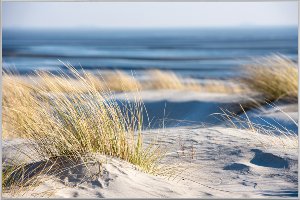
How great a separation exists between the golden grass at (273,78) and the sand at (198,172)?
73.7 inches

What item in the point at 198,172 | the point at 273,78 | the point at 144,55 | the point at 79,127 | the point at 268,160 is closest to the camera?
the point at 79,127

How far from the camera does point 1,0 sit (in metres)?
3.49

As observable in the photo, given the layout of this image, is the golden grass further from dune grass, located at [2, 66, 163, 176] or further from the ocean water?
dune grass, located at [2, 66, 163, 176]

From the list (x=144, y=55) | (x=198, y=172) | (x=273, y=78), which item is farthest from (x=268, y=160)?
(x=144, y=55)

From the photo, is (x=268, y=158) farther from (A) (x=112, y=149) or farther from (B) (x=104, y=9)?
(B) (x=104, y=9)

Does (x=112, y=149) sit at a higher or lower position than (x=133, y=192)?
higher

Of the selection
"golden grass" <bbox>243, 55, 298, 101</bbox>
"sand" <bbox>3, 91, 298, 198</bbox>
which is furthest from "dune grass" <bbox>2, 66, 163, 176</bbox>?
"golden grass" <bbox>243, 55, 298, 101</bbox>

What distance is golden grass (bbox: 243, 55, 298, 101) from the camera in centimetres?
616

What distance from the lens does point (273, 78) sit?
630cm

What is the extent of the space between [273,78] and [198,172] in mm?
2789

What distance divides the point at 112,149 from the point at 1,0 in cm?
100

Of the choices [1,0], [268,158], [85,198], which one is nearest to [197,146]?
[268,158]

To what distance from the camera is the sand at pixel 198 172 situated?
10.8 ft

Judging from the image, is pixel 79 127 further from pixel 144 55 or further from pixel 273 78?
pixel 144 55
